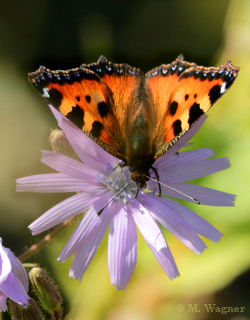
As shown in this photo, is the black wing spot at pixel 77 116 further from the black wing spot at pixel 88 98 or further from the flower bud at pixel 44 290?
the flower bud at pixel 44 290

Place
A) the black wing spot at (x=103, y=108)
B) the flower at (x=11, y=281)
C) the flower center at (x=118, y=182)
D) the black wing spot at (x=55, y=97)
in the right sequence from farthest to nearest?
the flower center at (x=118, y=182) < the black wing spot at (x=103, y=108) < the black wing spot at (x=55, y=97) < the flower at (x=11, y=281)

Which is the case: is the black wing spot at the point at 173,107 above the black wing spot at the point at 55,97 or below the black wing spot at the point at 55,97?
below

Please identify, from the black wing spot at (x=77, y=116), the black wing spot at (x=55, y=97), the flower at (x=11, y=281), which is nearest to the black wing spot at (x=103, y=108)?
the black wing spot at (x=77, y=116)

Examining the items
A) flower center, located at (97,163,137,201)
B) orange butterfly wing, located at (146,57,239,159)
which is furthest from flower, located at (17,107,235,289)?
orange butterfly wing, located at (146,57,239,159)

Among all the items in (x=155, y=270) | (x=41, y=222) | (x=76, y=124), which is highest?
(x=76, y=124)

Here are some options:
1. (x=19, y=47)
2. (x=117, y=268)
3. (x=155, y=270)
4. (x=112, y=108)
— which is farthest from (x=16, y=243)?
(x=19, y=47)

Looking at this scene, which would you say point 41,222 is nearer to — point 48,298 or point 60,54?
point 48,298

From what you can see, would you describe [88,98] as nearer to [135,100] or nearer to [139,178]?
[135,100]
